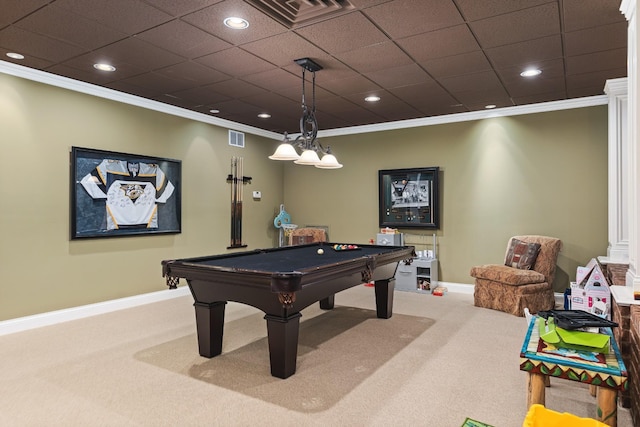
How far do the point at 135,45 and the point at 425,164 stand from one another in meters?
4.39

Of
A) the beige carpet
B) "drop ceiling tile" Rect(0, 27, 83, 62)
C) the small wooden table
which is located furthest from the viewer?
"drop ceiling tile" Rect(0, 27, 83, 62)

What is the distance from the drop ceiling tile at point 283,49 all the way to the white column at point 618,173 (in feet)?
11.5

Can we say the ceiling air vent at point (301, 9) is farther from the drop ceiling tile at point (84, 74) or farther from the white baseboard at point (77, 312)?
the white baseboard at point (77, 312)

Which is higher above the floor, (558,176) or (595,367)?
(558,176)

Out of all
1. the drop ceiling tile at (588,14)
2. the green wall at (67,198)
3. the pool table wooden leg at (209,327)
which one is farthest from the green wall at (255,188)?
the drop ceiling tile at (588,14)

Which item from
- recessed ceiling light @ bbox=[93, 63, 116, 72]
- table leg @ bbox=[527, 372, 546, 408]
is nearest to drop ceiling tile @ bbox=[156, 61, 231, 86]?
recessed ceiling light @ bbox=[93, 63, 116, 72]

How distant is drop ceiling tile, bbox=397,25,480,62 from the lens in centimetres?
331

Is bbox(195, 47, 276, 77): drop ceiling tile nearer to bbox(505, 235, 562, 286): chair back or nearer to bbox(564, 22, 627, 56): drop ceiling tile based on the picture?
bbox(564, 22, 627, 56): drop ceiling tile

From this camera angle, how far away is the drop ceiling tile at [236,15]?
9.54 ft

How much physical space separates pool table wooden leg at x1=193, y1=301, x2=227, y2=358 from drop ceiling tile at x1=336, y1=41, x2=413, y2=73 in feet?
8.29

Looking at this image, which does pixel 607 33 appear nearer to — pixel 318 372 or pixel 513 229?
pixel 513 229

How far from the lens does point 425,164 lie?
636cm

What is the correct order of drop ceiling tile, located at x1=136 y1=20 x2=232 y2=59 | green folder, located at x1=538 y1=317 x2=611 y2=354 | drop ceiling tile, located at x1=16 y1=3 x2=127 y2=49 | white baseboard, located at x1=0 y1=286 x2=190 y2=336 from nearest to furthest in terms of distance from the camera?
1. green folder, located at x1=538 y1=317 x2=611 y2=354
2. drop ceiling tile, located at x1=16 y1=3 x2=127 y2=49
3. drop ceiling tile, located at x1=136 y1=20 x2=232 y2=59
4. white baseboard, located at x1=0 y1=286 x2=190 y2=336

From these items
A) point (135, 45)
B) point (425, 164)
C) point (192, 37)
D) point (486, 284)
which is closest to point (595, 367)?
point (486, 284)
